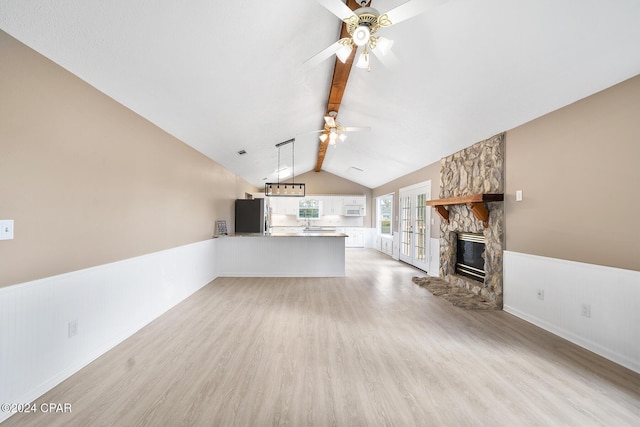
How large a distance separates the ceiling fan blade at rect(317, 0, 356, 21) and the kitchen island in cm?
431

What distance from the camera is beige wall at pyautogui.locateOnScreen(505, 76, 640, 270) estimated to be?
234cm

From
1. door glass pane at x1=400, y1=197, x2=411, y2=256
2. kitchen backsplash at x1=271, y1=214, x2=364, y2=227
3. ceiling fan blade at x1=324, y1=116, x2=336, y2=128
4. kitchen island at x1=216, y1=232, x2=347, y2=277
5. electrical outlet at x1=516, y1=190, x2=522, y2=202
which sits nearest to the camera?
electrical outlet at x1=516, y1=190, x2=522, y2=202

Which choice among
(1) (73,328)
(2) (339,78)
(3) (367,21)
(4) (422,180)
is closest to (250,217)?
(2) (339,78)

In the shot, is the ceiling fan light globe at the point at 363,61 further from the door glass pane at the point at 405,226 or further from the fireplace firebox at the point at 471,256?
the door glass pane at the point at 405,226

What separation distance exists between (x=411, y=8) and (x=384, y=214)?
8.61 meters

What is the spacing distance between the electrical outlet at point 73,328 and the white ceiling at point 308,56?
1953 millimetres

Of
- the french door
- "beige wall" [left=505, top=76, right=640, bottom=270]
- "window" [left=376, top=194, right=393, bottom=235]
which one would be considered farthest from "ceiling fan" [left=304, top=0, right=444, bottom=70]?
"window" [left=376, top=194, right=393, bottom=235]

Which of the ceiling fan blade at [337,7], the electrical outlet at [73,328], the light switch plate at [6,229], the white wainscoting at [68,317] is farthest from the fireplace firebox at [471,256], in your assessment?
the light switch plate at [6,229]

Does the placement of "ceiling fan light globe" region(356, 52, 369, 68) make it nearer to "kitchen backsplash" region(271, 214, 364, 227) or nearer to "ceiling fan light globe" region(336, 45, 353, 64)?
"ceiling fan light globe" region(336, 45, 353, 64)

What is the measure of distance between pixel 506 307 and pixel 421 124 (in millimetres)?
2920

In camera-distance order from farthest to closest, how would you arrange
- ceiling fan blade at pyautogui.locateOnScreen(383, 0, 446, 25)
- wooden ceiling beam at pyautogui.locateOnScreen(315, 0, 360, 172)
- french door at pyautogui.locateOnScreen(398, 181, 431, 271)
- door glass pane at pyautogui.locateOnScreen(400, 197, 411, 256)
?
1. door glass pane at pyautogui.locateOnScreen(400, 197, 411, 256)
2. french door at pyautogui.locateOnScreen(398, 181, 431, 271)
3. wooden ceiling beam at pyautogui.locateOnScreen(315, 0, 360, 172)
4. ceiling fan blade at pyautogui.locateOnScreen(383, 0, 446, 25)

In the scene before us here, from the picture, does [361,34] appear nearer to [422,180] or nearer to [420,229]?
[422,180]

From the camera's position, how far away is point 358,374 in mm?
2191

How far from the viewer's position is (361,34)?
193 cm
